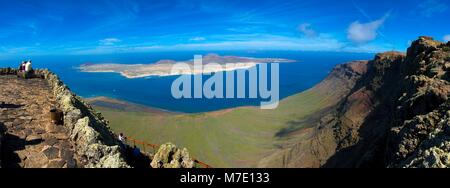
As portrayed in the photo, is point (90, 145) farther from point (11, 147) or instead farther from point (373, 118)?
point (373, 118)

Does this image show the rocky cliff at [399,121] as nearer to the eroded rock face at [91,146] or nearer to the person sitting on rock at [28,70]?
the eroded rock face at [91,146]

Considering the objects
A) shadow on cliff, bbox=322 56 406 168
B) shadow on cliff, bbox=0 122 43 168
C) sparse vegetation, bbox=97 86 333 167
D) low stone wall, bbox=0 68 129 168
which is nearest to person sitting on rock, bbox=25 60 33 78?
low stone wall, bbox=0 68 129 168

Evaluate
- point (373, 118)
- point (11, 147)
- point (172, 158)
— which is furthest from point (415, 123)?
point (373, 118)

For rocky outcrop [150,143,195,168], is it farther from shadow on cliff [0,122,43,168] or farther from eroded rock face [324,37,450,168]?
eroded rock face [324,37,450,168]
